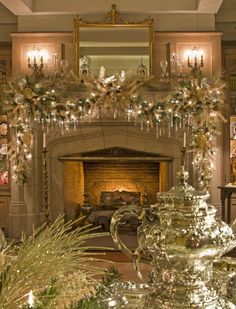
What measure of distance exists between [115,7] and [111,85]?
3.03 ft

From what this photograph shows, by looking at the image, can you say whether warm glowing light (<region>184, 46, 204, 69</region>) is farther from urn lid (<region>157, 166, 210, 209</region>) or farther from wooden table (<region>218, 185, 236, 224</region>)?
urn lid (<region>157, 166, 210, 209</region>)

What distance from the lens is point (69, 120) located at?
6.24 meters

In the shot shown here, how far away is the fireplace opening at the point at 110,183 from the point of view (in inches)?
271

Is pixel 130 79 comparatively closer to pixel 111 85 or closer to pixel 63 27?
pixel 111 85

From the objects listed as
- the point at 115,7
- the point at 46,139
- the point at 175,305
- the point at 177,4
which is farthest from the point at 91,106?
the point at 175,305

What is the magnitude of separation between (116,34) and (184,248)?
521cm

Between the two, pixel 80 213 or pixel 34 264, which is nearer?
pixel 34 264

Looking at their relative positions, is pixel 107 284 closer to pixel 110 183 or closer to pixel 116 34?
pixel 116 34

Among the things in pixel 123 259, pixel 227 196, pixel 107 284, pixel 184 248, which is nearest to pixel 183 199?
pixel 184 248

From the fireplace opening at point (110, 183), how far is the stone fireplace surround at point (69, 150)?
23 centimetres

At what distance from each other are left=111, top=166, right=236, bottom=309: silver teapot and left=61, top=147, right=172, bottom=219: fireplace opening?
534cm

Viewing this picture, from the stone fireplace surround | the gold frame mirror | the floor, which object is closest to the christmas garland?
the stone fireplace surround

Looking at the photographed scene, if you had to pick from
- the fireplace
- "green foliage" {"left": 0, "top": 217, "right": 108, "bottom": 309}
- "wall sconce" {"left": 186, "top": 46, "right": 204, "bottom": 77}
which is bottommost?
"green foliage" {"left": 0, "top": 217, "right": 108, "bottom": 309}

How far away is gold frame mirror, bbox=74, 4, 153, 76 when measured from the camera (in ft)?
20.3
